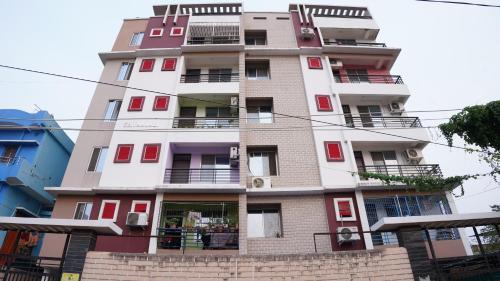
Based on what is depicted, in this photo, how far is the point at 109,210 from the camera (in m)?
11.9

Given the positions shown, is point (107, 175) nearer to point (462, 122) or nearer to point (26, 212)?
point (26, 212)

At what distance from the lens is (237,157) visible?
1311 centimetres

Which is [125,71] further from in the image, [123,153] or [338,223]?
[338,223]

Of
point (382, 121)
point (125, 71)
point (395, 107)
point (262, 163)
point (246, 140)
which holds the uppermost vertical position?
point (125, 71)

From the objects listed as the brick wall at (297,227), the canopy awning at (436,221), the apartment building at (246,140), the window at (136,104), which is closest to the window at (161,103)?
the apartment building at (246,140)

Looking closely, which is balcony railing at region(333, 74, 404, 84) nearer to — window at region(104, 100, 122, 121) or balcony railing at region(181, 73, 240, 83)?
balcony railing at region(181, 73, 240, 83)

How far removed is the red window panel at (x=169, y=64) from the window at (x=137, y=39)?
8.72ft

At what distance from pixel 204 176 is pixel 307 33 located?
33.1 feet

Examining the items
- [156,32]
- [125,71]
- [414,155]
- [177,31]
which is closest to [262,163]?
[414,155]

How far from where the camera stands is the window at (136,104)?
14.4 m

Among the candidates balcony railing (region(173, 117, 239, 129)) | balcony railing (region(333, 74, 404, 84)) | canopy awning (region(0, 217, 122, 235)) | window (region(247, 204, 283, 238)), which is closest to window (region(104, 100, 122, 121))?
balcony railing (region(173, 117, 239, 129))

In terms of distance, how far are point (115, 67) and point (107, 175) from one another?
7025 millimetres

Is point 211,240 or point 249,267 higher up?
point 211,240

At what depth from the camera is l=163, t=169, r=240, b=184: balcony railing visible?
13.2m
